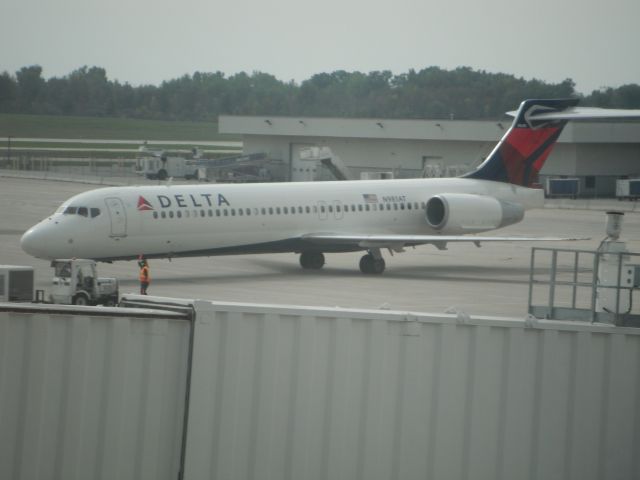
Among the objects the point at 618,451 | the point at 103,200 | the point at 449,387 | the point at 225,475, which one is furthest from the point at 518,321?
the point at 103,200

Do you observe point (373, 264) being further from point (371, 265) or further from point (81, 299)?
point (81, 299)

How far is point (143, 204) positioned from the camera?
30.7 metres

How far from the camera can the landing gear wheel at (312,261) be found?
35406mm

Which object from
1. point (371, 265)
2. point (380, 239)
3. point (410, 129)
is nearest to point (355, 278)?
point (371, 265)

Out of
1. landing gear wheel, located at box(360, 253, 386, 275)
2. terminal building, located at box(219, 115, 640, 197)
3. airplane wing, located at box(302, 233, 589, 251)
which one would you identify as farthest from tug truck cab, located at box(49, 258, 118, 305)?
terminal building, located at box(219, 115, 640, 197)

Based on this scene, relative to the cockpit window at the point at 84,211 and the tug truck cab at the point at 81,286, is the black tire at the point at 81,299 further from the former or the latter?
the cockpit window at the point at 84,211

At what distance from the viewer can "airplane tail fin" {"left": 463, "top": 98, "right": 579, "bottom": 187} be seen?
38531 millimetres

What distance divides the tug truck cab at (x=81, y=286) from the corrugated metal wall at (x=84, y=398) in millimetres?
15023

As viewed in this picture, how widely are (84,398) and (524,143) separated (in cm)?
3081

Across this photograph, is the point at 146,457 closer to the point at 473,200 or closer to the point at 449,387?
the point at 449,387

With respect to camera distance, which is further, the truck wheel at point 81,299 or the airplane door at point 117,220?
the airplane door at point 117,220

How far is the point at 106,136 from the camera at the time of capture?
11350cm

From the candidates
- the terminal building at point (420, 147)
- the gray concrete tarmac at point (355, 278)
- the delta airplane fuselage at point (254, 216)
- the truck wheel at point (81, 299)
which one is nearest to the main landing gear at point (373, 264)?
the gray concrete tarmac at point (355, 278)

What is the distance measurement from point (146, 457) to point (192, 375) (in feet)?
2.77
